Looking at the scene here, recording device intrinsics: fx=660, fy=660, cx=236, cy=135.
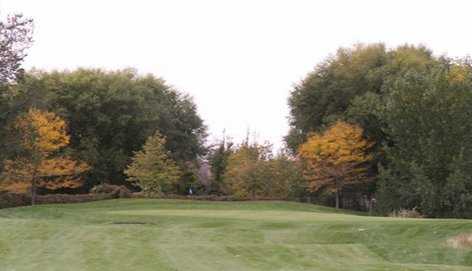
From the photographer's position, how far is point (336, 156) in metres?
43.5

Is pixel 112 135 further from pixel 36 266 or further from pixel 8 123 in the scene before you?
pixel 36 266

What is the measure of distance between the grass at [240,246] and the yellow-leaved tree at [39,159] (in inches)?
557

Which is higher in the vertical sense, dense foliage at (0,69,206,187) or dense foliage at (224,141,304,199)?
dense foliage at (0,69,206,187)

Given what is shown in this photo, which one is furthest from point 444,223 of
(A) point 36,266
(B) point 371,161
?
(B) point 371,161

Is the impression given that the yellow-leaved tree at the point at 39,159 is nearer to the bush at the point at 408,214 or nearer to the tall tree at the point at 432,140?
the bush at the point at 408,214

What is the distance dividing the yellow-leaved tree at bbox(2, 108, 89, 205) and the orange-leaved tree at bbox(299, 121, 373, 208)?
53.4 feet

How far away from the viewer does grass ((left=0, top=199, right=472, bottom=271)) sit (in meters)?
13.7

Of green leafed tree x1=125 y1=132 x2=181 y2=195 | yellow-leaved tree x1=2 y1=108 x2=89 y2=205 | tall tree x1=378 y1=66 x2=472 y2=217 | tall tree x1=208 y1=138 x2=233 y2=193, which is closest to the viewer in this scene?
tall tree x1=378 y1=66 x2=472 y2=217

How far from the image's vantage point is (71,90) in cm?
5534

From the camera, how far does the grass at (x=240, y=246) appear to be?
540 inches

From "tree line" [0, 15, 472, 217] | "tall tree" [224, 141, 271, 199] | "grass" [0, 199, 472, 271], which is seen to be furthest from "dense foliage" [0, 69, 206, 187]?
"grass" [0, 199, 472, 271]

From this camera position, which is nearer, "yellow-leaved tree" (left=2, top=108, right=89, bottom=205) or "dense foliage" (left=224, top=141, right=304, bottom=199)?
"yellow-leaved tree" (left=2, top=108, right=89, bottom=205)

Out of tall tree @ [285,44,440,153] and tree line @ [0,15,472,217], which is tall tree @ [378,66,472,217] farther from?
tall tree @ [285,44,440,153]

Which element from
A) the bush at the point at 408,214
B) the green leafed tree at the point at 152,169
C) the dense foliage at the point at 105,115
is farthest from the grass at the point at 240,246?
the dense foliage at the point at 105,115
